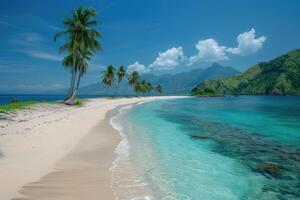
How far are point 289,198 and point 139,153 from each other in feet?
21.7

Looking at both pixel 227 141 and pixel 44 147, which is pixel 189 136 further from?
pixel 44 147

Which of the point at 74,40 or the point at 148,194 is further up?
the point at 74,40

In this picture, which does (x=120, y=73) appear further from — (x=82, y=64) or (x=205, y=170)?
(x=205, y=170)

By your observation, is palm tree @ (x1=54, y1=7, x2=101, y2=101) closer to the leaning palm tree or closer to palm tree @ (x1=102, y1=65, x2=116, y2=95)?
the leaning palm tree

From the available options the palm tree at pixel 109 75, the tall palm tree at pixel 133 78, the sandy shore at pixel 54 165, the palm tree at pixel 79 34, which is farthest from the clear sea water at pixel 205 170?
the tall palm tree at pixel 133 78

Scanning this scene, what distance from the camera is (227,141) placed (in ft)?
54.0

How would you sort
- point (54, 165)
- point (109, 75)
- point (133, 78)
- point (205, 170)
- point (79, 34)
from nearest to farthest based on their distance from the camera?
point (54, 165)
point (205, 170)
point (79, 34)
point (109, 75)
point (133, 78)

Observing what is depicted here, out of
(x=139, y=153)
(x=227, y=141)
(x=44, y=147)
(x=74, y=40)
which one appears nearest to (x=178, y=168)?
(x=139, y=153)

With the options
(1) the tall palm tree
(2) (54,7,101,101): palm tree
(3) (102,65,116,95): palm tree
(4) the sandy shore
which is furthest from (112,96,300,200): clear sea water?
(1) the tall palm tree

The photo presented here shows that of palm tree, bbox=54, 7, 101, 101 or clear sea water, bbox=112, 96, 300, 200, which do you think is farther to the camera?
palm tree, bbox=54, 7, 101, 101

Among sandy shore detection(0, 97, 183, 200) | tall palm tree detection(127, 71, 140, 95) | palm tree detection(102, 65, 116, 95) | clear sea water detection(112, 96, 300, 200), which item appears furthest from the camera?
tall palm tree detection(127, 71, 140, 95)

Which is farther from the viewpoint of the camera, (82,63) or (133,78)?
(133,78)

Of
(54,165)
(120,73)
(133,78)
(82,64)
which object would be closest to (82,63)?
(82,64)

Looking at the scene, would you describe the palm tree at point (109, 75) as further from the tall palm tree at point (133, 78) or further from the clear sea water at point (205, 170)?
the clear sea water at point (205, 170)
